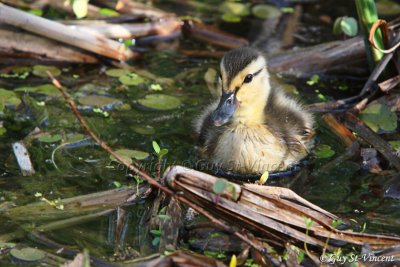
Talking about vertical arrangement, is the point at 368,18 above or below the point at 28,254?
above

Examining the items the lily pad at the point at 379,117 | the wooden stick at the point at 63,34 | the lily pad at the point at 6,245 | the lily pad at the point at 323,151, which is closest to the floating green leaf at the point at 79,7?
the wooden stick at the point at 63,34

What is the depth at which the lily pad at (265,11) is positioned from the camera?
6.68 metres

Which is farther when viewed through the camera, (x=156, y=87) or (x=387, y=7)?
(x=387, y=7)

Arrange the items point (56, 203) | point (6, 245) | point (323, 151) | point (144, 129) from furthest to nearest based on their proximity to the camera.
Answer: point (144, 129) < point (323, 151) < point (56, 203) < point (6, 245)

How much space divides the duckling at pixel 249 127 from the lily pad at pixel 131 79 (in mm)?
1008

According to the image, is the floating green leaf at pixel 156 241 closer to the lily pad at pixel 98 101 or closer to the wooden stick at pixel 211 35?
the lily pad at pixel 98 101

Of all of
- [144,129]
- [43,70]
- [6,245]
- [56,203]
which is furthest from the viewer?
[43,70]

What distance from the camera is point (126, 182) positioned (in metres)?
4.05

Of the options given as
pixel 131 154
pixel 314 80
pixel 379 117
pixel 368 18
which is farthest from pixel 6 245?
pixel 314 80

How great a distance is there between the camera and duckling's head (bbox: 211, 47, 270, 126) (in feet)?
13.6

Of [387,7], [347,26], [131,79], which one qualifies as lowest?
[131,79]

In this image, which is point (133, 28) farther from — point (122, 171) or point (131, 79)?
point (122, 171)

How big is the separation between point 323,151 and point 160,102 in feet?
3.87

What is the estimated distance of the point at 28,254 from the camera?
3250 millimetres
